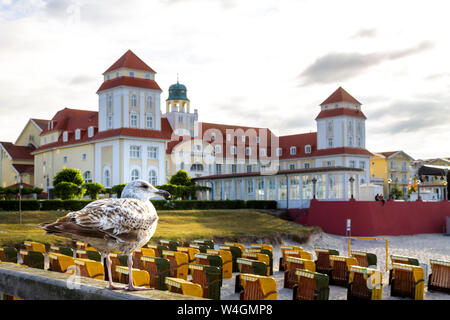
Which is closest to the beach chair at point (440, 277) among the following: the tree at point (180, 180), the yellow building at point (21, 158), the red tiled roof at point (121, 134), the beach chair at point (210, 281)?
the beach chair at point (210, 281)

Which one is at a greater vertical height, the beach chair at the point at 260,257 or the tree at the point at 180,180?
the tree at the point at 180,180

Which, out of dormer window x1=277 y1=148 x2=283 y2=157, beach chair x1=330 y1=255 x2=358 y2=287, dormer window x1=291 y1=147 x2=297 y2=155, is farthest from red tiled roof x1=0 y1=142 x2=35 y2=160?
beach chair x1=330 y1=255 x2=358 y2=287

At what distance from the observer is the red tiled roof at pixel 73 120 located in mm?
69931

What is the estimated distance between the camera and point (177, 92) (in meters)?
88.7

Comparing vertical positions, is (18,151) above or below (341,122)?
below

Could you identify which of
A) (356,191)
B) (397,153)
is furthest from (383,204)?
(397,153)

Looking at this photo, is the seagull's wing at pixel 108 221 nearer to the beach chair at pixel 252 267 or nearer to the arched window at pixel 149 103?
the beach chair at pixel 252 267

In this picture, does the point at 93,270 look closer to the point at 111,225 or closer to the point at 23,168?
the point at 111,225

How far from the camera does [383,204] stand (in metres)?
44.8

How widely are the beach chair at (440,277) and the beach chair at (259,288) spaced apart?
7824 millimetres

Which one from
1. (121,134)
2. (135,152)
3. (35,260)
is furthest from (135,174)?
(35,260)

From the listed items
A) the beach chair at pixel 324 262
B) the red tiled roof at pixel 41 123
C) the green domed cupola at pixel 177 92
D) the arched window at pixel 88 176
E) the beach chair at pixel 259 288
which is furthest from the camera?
the green domed cupola at pixel 177 92

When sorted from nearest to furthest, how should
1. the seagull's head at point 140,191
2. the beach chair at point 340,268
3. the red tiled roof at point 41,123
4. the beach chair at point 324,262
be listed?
the seagull's head at point 140,191, the beach chair at point 340,268, the beach chair at point 324,262, the red tiled roof at point 41,123

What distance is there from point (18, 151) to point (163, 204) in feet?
148
